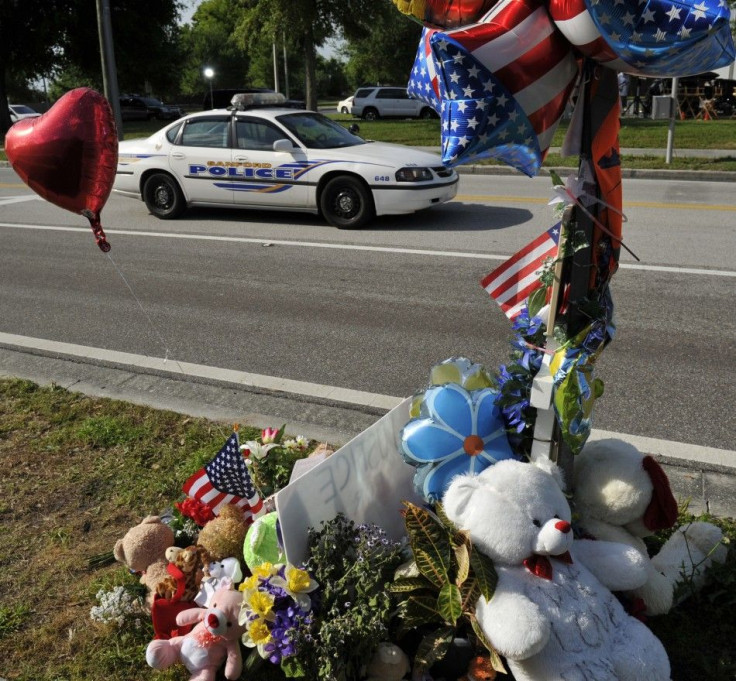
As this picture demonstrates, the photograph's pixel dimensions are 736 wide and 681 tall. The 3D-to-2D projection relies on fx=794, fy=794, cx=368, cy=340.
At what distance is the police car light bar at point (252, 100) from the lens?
11.3 meters

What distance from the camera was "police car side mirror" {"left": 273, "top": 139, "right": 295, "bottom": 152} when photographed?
416 inches

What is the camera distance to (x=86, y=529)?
3.64 meters

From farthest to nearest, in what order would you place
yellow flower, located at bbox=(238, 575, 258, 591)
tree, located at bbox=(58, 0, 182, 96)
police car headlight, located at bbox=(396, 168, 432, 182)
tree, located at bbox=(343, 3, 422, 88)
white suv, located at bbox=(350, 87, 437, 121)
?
tree, located at bbox=(343, 3, 422, 88) → white suv, located at bbox=(350, 87, 437, 121) → tree, located at bbox=(58, 0, 182, 96) → police car headlight, located at bbox=(396, 168, 432, 182) → yellow flower, located at bbox=(238, 575, 258, 591)

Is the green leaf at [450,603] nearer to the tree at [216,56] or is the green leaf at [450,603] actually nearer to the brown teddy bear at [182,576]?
the brown teddy bear at [182,576]

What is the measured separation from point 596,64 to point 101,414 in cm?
359

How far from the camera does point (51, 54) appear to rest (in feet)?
110

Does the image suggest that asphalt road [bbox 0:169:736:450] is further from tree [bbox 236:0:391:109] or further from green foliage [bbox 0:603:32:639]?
tree [bbox 236:0:391:109]

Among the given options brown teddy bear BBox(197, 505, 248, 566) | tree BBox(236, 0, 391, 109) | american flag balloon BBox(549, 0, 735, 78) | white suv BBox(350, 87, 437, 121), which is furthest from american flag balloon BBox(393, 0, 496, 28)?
white suv BBox(350, 87, 437, 121)

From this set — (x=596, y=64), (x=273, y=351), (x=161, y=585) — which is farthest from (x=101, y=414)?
(x=596, y=64)

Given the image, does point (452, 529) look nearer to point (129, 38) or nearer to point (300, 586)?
point (300, 586)

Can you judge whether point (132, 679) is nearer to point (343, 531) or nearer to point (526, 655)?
point (343, 531)

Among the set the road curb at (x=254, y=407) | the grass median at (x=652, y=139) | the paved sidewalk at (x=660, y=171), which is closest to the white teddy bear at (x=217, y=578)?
the road curb at (x=254, y=407)

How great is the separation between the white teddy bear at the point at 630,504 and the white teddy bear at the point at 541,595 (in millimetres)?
290

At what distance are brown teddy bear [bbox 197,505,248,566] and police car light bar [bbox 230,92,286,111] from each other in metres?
8.99
